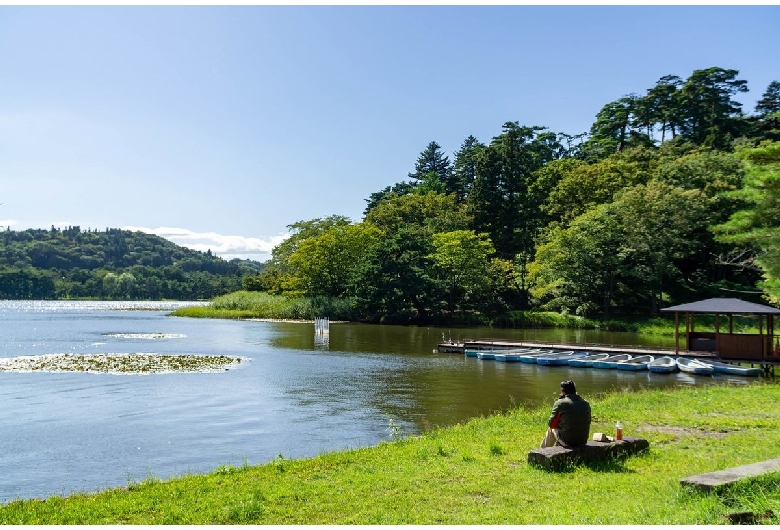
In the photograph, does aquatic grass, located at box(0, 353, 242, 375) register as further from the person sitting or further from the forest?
the forest

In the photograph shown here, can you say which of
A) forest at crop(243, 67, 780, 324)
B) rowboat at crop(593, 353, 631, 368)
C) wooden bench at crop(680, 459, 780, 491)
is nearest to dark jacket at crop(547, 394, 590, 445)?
wooden bench at crop(680, 459, 780, 491)

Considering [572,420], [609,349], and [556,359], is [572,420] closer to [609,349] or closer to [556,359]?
[556,359]

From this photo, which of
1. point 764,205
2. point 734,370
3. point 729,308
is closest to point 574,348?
point 729,308

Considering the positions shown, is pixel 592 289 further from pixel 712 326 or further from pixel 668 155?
pixel 668 155

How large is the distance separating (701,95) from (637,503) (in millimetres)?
85619

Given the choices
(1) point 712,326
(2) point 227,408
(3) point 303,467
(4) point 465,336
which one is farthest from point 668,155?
(3) point 303,467

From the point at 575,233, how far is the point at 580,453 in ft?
163

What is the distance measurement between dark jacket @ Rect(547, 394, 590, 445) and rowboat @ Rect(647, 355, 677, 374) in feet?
71.3

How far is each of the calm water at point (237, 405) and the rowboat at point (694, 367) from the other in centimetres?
153

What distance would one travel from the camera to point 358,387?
24.1 m

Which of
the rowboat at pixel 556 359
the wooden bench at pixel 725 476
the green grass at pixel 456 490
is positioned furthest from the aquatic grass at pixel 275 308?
the wooden bench at pixel 725 476

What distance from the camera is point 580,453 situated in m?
9.76

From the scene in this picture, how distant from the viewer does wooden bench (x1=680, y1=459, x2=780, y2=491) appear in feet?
22.7

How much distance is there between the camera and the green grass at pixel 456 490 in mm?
6977
